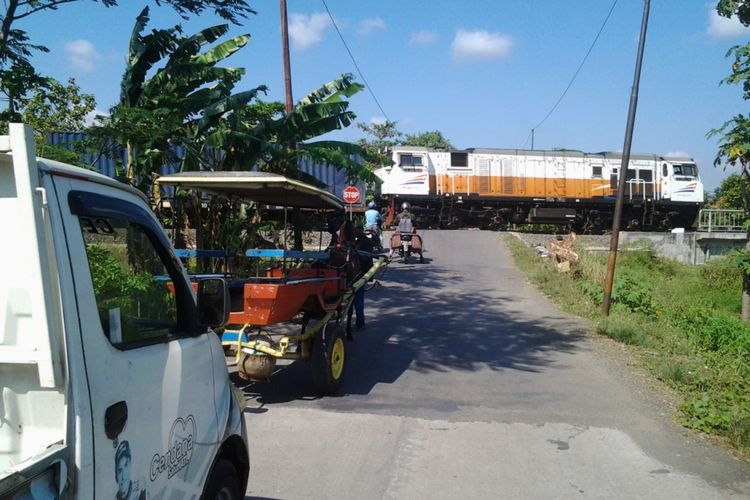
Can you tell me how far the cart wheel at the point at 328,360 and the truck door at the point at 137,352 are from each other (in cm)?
325

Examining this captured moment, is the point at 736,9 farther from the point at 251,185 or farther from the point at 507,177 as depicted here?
the point at 507,177

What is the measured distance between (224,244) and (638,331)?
22.3 ft

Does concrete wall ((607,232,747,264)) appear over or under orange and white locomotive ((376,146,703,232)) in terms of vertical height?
under

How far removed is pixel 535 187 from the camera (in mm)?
29500

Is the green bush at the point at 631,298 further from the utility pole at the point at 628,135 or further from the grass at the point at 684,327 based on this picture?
the utility pole at the point at 628,135

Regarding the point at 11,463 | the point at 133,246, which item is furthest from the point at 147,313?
the point at 11,463

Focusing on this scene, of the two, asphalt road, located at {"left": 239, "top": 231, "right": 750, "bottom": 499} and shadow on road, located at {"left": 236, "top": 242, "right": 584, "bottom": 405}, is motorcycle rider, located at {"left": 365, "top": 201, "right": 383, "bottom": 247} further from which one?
asphalt road, located at {"left": 239, "top": 231, "right": 750, "bottom": 499}

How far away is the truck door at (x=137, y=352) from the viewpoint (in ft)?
6.77

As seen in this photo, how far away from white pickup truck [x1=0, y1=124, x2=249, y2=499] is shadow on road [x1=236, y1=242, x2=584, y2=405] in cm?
400

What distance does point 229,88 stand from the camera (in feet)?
39.0

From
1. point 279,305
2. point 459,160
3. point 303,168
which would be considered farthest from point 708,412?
point 459,160

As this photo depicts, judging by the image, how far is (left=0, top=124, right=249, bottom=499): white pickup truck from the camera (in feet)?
6.24

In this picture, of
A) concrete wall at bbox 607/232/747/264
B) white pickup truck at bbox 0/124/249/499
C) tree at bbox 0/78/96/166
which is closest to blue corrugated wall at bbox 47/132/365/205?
tree at bbox 0/78/96/166

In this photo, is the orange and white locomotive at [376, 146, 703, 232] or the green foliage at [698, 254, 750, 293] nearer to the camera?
the green foliage at [698, 254, 750, 293]
